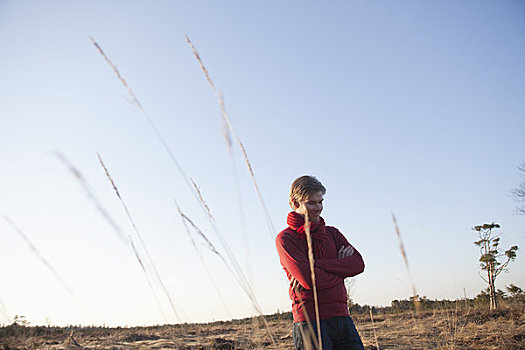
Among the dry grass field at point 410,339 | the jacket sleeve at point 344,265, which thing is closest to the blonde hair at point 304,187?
the jacket sleeve at point 344,265

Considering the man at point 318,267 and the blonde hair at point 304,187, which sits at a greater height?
the blonde hair at point 304,187

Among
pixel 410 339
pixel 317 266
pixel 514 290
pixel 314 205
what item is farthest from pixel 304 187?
pixel 514 290

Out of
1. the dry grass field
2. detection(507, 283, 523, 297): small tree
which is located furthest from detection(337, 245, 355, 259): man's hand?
detection(507, 283, 523, 297): small tree

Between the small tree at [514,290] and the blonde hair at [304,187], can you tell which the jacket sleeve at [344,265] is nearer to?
the blonde hair at [304,187]

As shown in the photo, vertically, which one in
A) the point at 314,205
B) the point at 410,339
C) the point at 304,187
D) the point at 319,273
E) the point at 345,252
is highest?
the point at 304,187

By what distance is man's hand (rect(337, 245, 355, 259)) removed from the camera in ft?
7.44

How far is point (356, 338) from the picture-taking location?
194 cm

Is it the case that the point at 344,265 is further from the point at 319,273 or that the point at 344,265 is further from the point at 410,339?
the point at 410,339

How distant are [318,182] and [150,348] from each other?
5.88 meters

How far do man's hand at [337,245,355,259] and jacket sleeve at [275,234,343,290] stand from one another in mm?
193

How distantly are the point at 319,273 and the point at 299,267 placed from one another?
117 mm

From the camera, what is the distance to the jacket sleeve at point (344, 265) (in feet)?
6.84

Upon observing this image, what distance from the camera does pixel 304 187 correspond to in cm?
220

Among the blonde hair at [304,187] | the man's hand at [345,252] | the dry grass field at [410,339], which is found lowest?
the dry grass field at [410,339]
